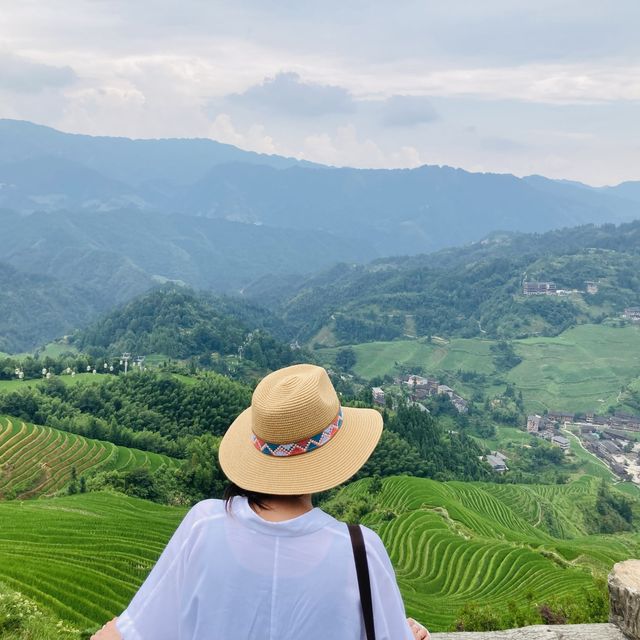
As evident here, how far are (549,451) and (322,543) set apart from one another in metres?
86.3

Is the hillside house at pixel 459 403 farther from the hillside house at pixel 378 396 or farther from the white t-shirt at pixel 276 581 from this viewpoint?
the white t-shirt at pixel 276 581

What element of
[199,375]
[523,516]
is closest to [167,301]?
[199,375]

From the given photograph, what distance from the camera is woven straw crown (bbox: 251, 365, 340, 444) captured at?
2.58 metres

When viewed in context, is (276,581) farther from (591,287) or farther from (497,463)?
(591,287)

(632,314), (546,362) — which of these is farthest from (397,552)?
(632,314)

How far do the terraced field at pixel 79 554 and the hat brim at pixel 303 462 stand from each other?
21.0ft

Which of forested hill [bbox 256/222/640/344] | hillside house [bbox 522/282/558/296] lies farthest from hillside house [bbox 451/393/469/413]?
hillside house [bbox 522/282/558/296]

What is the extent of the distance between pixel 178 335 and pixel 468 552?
96.5 metres

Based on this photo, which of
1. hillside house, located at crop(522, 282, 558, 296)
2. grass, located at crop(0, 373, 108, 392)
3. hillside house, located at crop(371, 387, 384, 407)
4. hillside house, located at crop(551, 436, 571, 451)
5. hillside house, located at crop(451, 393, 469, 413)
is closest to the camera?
grass, located at crop(0, 373, 108, 392)

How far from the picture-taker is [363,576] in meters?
2.33

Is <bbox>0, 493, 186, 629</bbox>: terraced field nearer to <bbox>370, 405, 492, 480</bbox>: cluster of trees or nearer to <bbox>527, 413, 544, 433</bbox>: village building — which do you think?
<bbox>370, 405, 492, 480</bbox>: cluster of trees

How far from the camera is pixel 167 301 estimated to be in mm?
125938

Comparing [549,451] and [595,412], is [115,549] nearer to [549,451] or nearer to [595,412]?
[549,451]

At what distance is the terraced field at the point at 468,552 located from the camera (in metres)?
16.8
